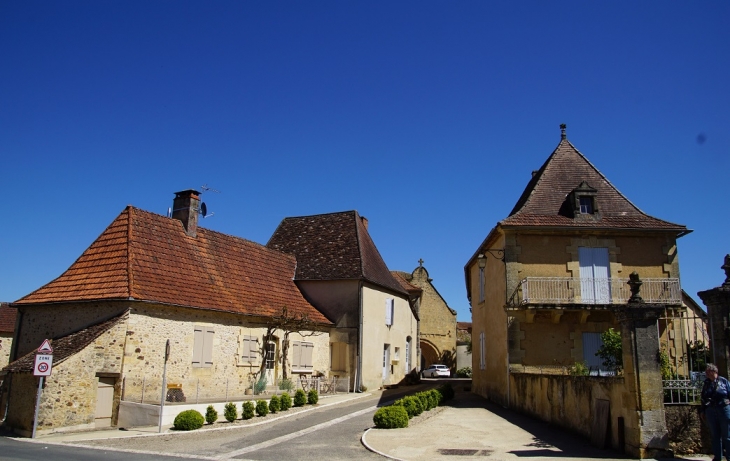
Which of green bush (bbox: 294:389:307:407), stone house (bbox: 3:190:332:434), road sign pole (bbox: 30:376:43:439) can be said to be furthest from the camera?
green bush (bbox: 294:389:307:407)

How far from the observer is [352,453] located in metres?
11.1

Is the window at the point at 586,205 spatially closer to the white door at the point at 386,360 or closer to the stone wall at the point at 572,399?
the stone wall at the point at 572,399

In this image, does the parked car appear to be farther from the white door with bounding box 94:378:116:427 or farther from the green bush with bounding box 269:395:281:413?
the white door with bounding box 94:378:116:427

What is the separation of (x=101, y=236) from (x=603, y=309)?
16179 millimetres

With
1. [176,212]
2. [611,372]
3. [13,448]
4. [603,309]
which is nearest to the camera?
[13,448]

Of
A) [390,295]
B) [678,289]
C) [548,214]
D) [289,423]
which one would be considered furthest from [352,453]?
[390,295]

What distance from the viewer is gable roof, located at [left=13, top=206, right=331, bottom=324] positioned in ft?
58.3

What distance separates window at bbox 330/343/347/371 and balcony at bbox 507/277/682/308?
9.87 meters

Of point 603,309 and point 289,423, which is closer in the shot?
point 289,423

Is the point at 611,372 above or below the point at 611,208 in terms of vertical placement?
below

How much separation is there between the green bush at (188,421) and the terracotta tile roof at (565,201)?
10.4 metres

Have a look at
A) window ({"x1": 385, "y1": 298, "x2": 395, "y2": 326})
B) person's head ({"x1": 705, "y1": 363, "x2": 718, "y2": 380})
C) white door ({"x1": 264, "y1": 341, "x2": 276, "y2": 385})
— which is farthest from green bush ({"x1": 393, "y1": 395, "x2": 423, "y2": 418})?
window ({"x1": 385, "y1": 298, "x2": 395, "y2": 326})

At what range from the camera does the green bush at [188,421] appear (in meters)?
14.9

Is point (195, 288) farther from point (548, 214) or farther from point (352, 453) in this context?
point (548, 214)
